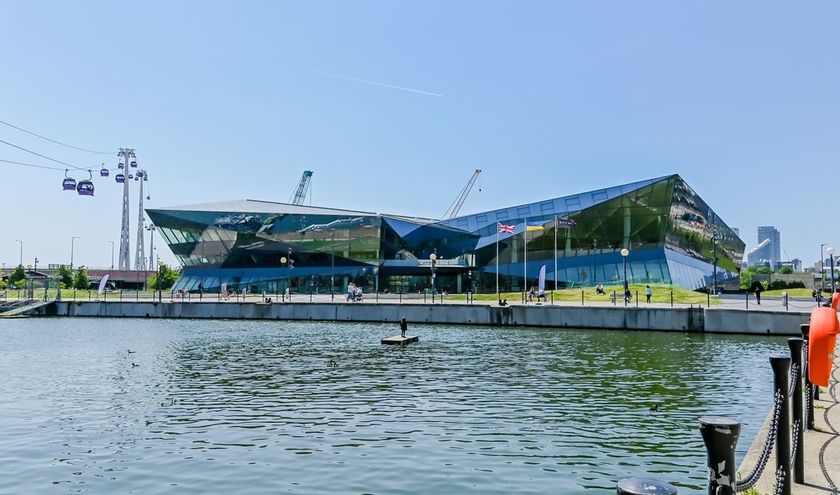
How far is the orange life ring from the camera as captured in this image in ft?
27.0

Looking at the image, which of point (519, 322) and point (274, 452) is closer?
point (274, 452)

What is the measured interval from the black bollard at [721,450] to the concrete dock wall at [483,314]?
39224 millimetres

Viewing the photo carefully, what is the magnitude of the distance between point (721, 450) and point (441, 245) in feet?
277

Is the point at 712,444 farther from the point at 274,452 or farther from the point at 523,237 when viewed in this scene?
the point at 523,237

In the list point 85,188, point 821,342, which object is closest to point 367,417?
point 821,342

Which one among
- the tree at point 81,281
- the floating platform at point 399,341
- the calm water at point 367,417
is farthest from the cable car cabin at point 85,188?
the tree at point 81,281

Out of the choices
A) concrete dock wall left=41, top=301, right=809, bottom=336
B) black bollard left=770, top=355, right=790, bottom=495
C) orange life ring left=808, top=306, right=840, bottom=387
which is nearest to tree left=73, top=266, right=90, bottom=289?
concrete dock wall left=41, top=301, right=809, bottom=336

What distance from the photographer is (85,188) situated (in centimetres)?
5256

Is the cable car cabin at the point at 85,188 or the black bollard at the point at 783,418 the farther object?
the cable car cabin at the point at 85,188

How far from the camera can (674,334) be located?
42.5 meters

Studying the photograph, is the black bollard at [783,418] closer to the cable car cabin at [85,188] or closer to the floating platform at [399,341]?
the floating platform at [399,341]

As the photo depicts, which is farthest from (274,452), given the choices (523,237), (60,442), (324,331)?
(523,237)

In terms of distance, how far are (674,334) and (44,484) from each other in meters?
38.3

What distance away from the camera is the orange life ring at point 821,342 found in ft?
27.0
